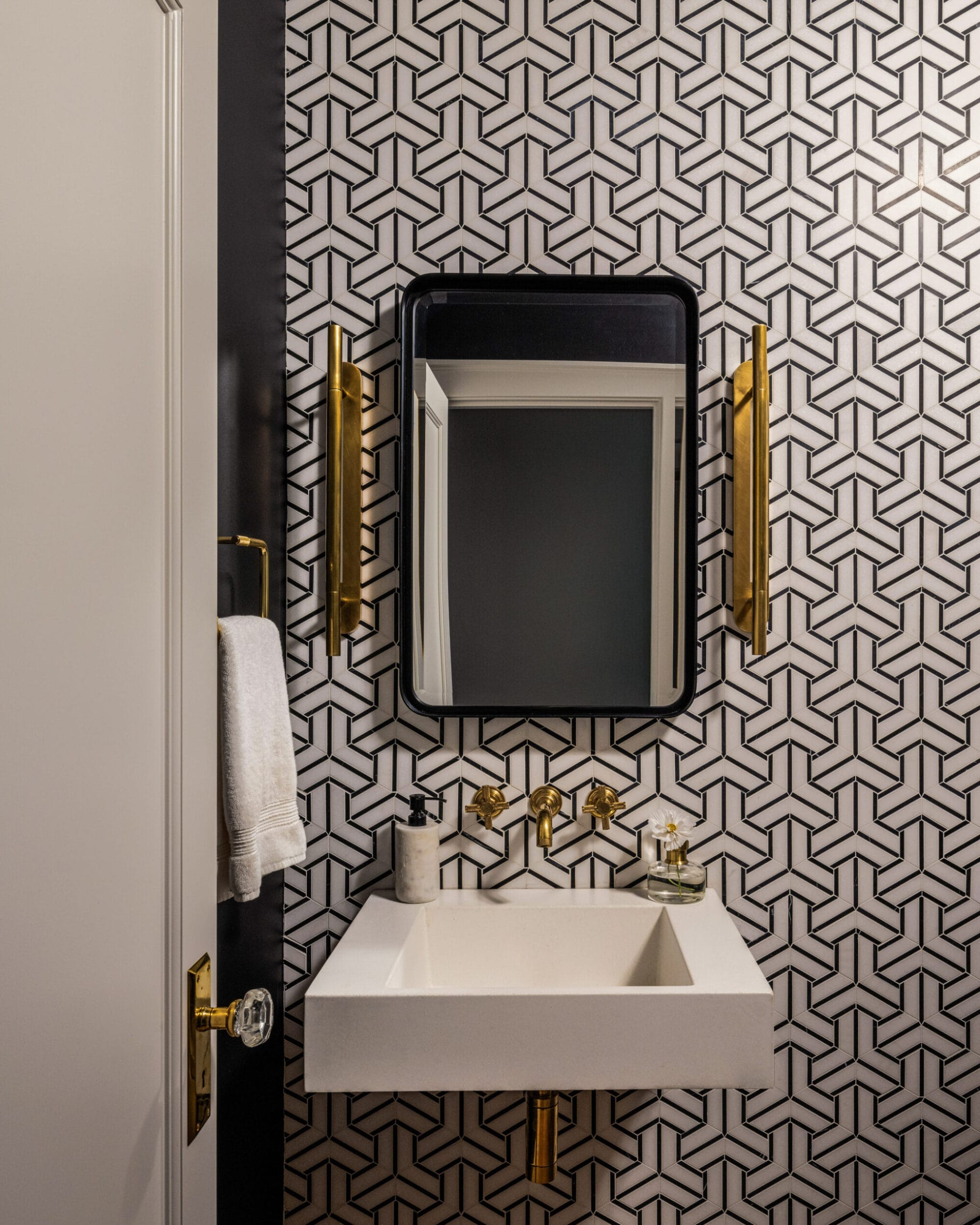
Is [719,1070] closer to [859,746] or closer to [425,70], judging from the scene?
[859,746]

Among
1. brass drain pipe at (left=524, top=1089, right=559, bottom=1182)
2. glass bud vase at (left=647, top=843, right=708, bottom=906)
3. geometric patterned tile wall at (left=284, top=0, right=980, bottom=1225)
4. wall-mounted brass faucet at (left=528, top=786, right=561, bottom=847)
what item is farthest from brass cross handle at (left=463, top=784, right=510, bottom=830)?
brass drain pipe at (left=524, top=1089, right=559, bottom=1182)

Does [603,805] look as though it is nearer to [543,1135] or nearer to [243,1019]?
[543,1135]

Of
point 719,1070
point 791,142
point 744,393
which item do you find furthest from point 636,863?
point 791,142

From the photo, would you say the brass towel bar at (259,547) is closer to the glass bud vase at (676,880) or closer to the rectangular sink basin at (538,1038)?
the rectangular sink basin at (538,1038)

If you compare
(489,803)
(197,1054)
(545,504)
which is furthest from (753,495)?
(197,1054)

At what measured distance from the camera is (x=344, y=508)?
149 centimetres

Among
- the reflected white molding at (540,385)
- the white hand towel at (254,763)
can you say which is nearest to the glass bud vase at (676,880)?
the white hand towel at (254,763)

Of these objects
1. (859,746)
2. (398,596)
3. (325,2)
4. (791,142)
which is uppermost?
(325,2)

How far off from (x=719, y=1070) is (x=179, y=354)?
1.07m

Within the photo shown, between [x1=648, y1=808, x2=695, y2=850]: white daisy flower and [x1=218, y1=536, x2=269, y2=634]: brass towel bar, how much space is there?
0.72m

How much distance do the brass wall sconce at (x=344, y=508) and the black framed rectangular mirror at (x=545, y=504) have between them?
3.9 inches

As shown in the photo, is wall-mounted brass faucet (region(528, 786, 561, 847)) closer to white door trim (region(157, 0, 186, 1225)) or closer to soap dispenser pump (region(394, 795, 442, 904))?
soap dispenser pump (region(394, 795, 442, 904))

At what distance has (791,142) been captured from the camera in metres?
1.49

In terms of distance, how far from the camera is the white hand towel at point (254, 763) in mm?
1043
